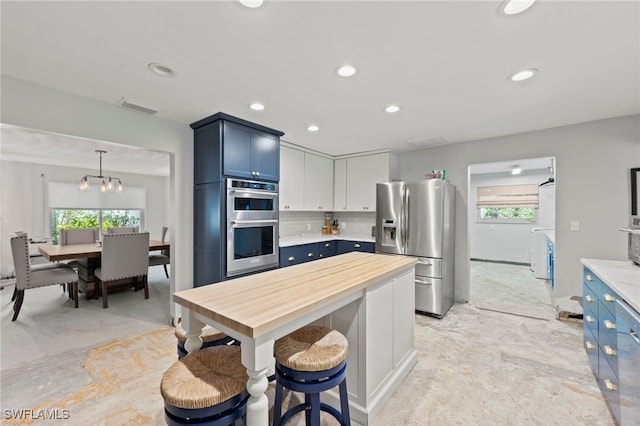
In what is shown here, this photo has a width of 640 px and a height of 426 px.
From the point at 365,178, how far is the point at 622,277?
3261 mm

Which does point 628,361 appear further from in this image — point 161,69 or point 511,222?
point 511,222

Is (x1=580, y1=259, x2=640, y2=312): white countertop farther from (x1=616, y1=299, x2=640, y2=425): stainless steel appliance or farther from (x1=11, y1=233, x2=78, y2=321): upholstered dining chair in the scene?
(x1=11, y1=233, x2=78, y2=321): upholstered dining chair

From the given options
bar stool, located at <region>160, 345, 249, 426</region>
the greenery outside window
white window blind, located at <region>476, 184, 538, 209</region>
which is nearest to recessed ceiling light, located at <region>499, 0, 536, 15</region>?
bar stool, located at <region>160, 345, 249, 426</region>

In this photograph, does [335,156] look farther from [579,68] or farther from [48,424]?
[48,424]

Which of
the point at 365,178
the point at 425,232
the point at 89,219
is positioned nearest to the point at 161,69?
the point at 425,232

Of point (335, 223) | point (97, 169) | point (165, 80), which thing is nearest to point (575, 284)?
point (335, 223)

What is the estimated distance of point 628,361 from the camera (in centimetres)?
143

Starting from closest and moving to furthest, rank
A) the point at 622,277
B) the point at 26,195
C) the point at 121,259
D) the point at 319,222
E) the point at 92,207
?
the point at 622,277, the point at 121,259, the point at 319,222, the point at 26,195, the point at 92,207

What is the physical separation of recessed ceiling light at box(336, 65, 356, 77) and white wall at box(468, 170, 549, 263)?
552 cm

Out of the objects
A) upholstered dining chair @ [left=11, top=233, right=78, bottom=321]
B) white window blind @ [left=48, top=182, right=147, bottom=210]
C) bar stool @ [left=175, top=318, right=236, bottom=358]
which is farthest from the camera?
white window blind @ [left=48, top=182, right=147, bottom=210]

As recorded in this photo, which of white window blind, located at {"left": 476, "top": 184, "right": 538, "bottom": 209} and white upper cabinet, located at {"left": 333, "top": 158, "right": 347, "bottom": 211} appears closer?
white upper cabinet, located at {"left": 333, "top": 158, "right": 347, "bottom": 211}

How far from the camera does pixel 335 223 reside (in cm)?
523

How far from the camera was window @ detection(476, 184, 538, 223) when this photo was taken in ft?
21.9

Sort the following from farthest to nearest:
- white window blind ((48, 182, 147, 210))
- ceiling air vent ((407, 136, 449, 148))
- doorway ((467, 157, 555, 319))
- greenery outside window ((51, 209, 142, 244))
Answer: greenery outside window ((51, 209, 142, 244))
white window blind ((48, 182, 147, 210))
doorway ((467, 157, 555, 319))
ceiling air vent ((407, 136, 449, 148))
